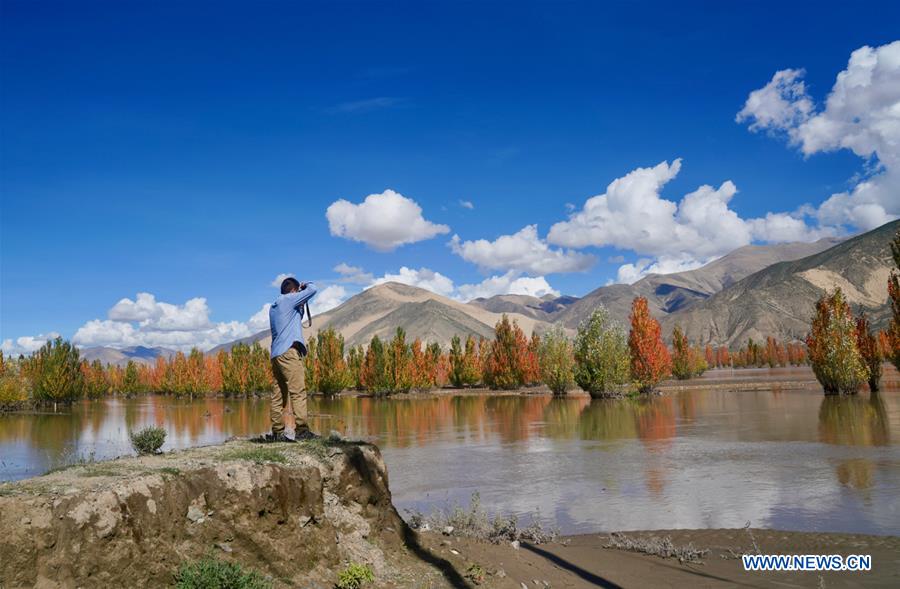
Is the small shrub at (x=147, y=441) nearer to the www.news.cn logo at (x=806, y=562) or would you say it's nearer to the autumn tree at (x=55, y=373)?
the www.news.cn logo at (x=806, y=562)

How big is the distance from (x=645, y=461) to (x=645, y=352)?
4727 centimetres

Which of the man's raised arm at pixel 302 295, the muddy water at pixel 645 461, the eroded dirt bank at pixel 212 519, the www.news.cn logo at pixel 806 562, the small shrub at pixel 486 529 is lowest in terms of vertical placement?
the muddy water at pixel 645 461

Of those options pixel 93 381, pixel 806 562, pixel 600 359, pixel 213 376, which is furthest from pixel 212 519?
pixel 93 381

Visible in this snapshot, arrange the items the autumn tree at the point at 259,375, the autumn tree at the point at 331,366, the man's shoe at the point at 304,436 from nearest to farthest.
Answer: the man's shoe at the point at 304,436 → the autumn tree at the point at 331,366 → the autumn tree at the point at 259,375

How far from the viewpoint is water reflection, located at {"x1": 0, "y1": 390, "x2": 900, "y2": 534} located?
14.6 metres

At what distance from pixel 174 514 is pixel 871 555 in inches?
433

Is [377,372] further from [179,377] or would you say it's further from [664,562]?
[664,562]

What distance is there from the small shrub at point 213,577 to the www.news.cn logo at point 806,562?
8068 millimetres

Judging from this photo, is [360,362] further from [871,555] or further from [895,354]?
[871,555]

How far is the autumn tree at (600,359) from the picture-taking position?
203 ft

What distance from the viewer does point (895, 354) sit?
49281 millimetres

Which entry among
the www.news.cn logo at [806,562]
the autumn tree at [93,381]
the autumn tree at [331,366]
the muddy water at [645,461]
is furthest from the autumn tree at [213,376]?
the www.news.cn logo at [806,562]

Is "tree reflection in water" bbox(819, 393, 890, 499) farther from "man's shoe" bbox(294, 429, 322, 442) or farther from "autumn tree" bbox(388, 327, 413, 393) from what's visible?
"autumn tree" bbox(388, 327, 413, 393)

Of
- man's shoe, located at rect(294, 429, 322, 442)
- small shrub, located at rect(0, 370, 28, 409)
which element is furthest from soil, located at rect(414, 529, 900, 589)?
small shrub, located at rect(0, 370, 28, 409)
